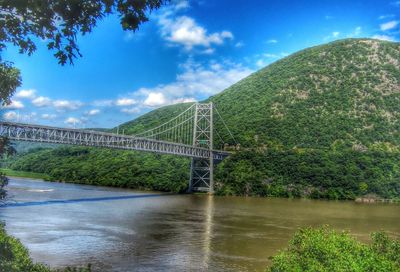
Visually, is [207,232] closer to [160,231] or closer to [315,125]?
[160,231]

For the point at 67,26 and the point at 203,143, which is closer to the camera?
the point at 67,26

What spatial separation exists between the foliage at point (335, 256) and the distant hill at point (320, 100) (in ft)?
196

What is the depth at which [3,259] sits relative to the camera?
6.70 m

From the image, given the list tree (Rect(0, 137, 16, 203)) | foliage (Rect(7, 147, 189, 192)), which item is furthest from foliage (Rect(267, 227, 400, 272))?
foliage (Rect(7, 147, 189, 192))

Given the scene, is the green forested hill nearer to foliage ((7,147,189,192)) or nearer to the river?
foliage ((7,147,189,192))

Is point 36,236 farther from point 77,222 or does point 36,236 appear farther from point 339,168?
point 339,168

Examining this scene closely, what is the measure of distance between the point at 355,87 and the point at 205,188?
4678 cm

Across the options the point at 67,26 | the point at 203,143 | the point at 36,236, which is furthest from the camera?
Result: the point at 203,143

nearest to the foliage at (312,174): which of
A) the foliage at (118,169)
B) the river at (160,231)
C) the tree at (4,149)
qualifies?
the foliage at (118,169)

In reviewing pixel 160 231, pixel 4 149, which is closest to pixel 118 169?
pixel 160 231

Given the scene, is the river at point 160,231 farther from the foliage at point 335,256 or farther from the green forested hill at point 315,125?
the green forested hill at point 315,125

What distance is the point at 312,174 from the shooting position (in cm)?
6494

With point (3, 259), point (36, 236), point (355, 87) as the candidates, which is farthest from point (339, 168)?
point (3, 259)

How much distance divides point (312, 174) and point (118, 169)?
30.3 m
